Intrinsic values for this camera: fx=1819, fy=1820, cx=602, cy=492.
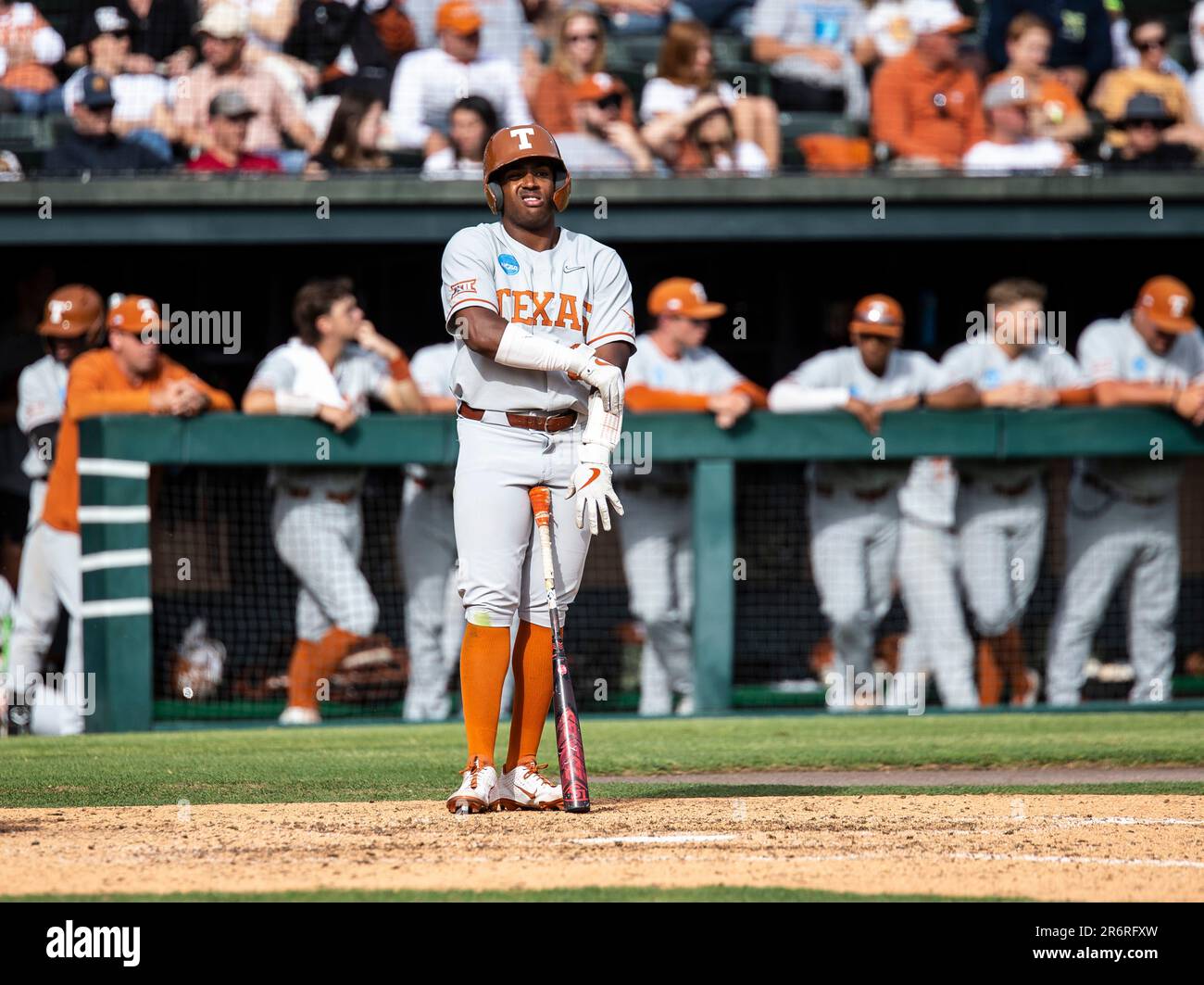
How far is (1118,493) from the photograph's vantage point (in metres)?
9.40

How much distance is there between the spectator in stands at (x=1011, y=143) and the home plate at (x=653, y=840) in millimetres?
6802

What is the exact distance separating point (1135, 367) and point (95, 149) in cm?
586

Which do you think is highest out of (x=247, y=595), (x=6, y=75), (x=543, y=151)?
(x=6, y=75)

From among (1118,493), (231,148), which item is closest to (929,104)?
(1118,493)

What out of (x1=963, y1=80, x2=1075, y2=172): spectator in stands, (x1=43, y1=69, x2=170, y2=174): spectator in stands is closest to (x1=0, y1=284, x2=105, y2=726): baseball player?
(x1=43, y1=69, x2=170, y2=174): spectator in stands

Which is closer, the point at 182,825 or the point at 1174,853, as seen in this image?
the point at 1174,853

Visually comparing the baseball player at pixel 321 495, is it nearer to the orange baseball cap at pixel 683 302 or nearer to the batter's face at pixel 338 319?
the batter's face at pixel 338 319

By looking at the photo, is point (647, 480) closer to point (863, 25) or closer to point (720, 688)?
point (720, 688)

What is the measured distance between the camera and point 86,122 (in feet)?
33.5

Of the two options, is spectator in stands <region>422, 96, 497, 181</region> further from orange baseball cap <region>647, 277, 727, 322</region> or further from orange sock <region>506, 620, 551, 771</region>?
orange sock <region>506, 620, 551, 771</region>

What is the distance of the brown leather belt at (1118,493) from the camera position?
9.35 meters

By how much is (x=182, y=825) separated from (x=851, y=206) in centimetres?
666
